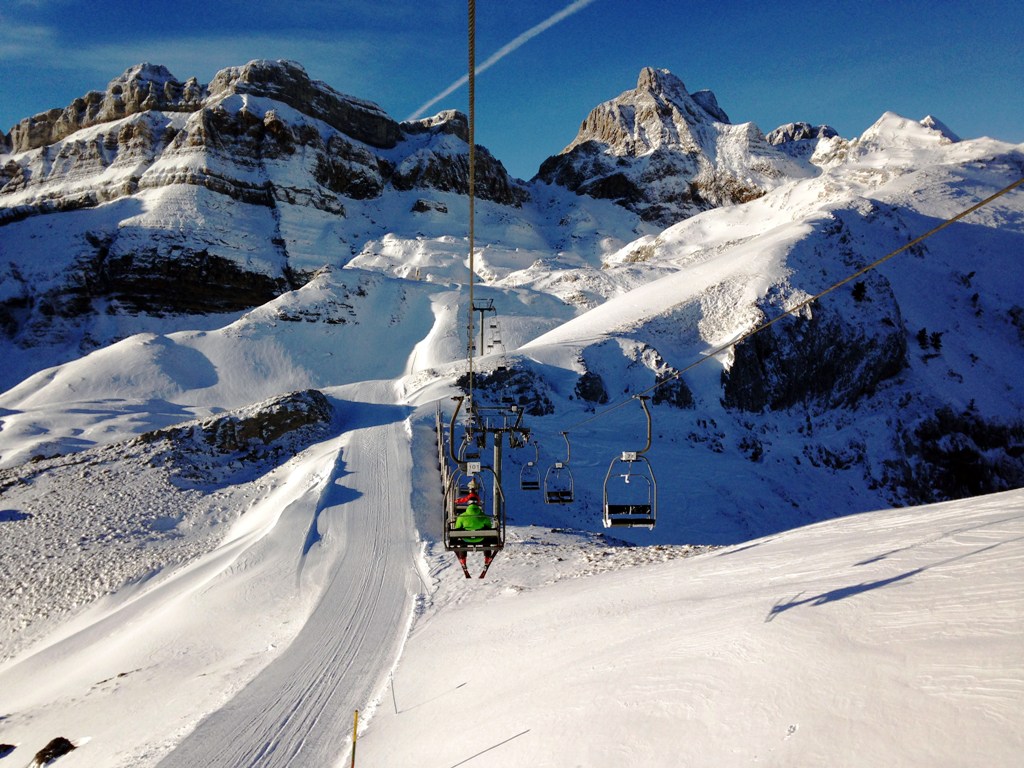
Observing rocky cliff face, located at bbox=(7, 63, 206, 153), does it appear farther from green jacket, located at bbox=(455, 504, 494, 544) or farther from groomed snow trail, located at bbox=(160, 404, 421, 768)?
green jacket, located at bbox=(455, 504, 494, 544)

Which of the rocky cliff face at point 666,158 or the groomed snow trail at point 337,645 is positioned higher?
the rocky cliff face at point 666,158

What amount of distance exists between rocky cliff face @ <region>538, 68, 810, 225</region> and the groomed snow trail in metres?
103

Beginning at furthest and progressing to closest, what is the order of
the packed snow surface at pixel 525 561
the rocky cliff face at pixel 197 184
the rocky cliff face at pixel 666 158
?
the rocky cliff face at pixel 666 158, the rocky cliff face at pixel 197 184, the packed snow surface at pixel 525 561

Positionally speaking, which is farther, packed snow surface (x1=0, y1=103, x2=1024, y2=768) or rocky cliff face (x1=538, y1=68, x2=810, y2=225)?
rocky cliff face (x1=538, y1=68, x2=810, y2=225)

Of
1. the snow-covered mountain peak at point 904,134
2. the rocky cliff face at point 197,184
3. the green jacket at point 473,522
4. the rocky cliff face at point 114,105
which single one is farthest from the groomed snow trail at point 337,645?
the rocky cliff face at point 114,105

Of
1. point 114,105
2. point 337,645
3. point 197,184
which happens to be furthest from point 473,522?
point 114,105

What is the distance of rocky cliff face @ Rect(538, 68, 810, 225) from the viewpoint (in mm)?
115062

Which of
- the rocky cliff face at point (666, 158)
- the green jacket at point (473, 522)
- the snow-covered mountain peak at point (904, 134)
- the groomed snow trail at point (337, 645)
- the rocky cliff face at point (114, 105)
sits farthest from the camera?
the rocky cliff face at point (666, 158)

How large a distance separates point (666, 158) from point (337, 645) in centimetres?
12571

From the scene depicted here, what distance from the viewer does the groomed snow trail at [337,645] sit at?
11.2 metres

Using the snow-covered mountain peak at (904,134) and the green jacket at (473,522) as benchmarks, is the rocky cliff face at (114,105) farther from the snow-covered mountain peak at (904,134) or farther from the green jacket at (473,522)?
the green jacket at (473,522)

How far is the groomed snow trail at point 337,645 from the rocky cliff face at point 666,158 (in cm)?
10332

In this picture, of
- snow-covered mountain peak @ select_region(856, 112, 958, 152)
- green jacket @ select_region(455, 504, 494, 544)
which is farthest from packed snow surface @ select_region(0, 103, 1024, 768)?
snow-covered mountain peak @ select_region(856, 112, 958, 152)

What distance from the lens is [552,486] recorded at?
28188 mm
